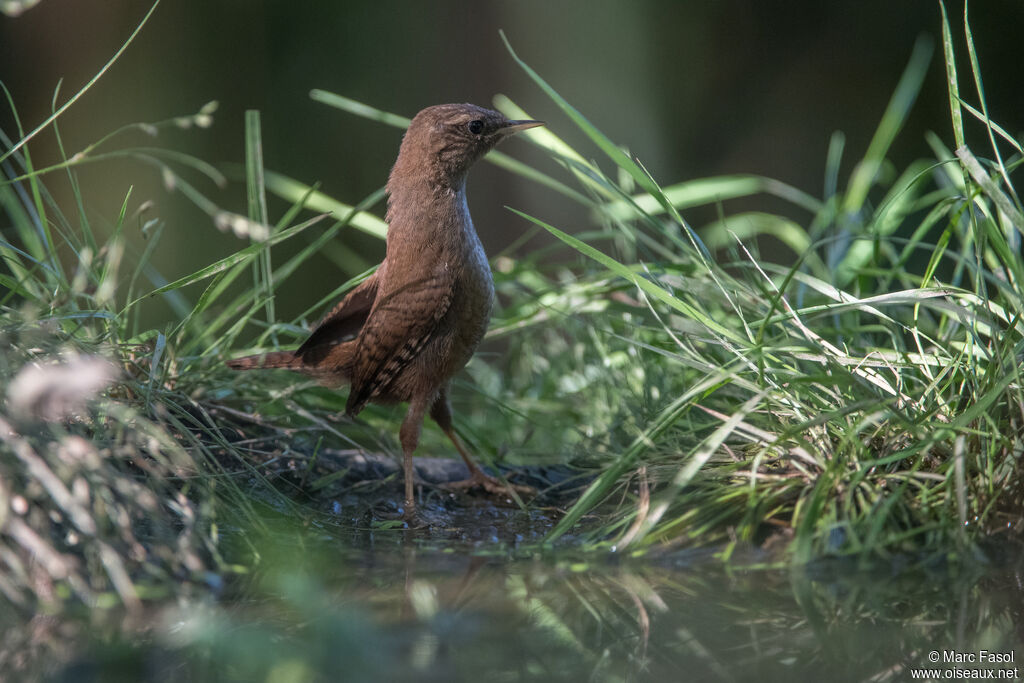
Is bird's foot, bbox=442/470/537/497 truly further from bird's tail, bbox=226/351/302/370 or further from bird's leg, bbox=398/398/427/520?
bird's tail, bbox=226/351/302/370

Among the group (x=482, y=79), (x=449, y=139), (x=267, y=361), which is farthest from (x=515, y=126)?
(x=482, y=79)

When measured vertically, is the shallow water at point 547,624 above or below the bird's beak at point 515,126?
below

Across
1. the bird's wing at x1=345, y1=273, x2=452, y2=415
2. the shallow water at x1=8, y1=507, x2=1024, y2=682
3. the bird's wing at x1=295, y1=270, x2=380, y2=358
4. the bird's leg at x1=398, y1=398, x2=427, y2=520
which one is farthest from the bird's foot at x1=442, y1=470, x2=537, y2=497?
the shallow water at x1=8, y1=507, x2=1024, y2=682

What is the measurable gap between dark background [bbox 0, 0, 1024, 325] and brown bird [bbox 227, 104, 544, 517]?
406 centimetres

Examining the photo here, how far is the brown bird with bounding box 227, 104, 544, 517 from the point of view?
3.11 m

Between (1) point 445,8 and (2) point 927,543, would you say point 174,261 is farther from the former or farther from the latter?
(2) point 927,543

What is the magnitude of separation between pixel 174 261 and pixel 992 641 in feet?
21.2

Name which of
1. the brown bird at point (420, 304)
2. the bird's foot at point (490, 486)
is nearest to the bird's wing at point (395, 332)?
the brown bird at point (420, 304)

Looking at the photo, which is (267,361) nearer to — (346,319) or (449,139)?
(346,319)

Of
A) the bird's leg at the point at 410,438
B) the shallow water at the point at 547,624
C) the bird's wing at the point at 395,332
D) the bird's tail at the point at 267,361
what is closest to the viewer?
the shallow water at the point at 547,624

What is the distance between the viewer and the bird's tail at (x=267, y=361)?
322 centimetres

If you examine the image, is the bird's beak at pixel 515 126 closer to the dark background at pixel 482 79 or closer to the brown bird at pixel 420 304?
the brown bird at pixel 420 304

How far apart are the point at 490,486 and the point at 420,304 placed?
0.65m

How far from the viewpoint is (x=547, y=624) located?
179cm
